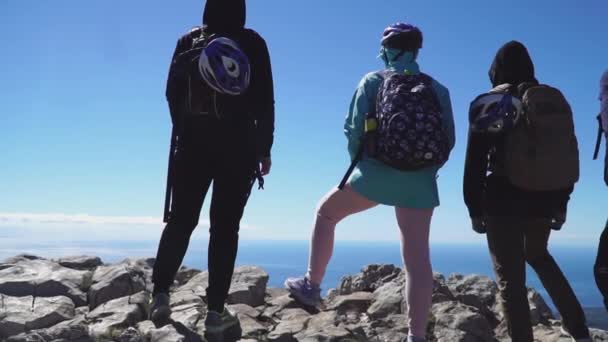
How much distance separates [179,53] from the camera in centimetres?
546

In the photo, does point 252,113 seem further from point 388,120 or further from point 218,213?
point 388,120

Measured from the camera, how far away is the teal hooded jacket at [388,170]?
4980 mm

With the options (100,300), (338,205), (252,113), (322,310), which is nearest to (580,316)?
(338,205)

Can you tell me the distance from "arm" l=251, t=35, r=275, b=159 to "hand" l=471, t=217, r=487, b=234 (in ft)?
8.01

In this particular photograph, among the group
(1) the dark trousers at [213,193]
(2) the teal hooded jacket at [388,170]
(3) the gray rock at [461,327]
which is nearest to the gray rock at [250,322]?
(1) the dark trousers at [213,193]

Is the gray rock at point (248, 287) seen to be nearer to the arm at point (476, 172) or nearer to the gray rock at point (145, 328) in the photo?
the gray rock at point (145, 328)

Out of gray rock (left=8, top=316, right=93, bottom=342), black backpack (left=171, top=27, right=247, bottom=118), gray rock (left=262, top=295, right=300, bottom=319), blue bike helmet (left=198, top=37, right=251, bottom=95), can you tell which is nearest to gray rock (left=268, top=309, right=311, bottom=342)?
gray rock (left=262, top=295, right=300, bottom=319)

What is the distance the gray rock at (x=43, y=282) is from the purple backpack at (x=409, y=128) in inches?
211

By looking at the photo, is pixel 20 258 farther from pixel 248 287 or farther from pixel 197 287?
pixel 248 287

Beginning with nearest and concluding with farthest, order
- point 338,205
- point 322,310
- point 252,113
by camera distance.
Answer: point 252,113 < point 338,205 < point 322,310

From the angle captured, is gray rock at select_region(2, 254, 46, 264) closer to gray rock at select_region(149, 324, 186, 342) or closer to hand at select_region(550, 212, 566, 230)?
gray rock at select_region(149, 324, 186, 342)

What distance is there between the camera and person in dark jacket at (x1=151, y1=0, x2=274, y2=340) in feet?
16.8

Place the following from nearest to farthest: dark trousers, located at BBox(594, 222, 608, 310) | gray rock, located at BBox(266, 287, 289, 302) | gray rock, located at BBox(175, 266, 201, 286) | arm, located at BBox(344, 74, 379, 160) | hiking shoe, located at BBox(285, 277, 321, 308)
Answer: dark trousers, located at BBox(594, 222, 608, 310)
arm, located at BBox(344, 74, 379, 160)
hiking shoe, located at BBox(285, 277, 321, 308)
gray rock, located at BBox(266, 287, 289, 302)
gray rock, located at BBox(175, 266, 201, 286)

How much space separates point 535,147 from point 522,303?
1669 millimetres
